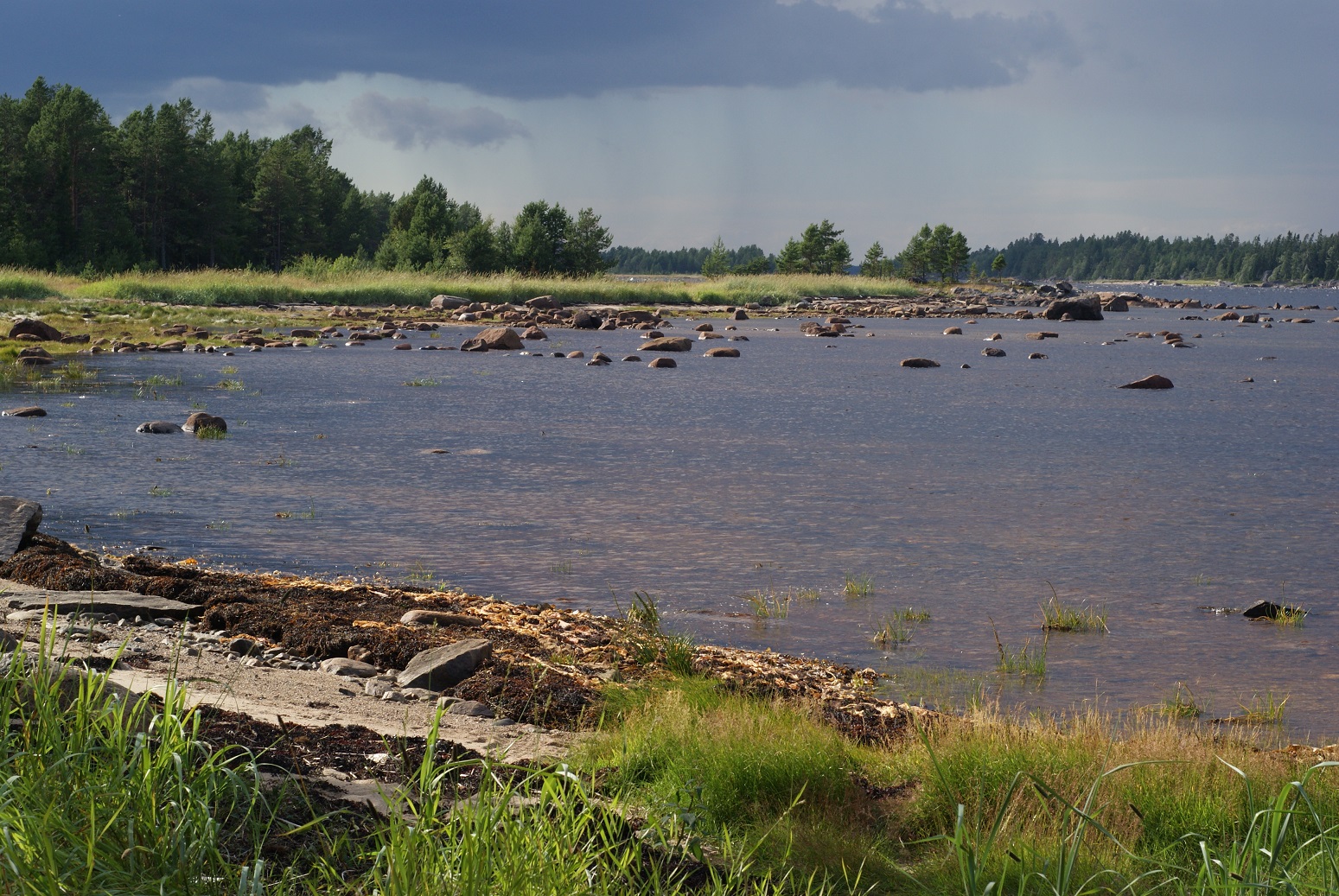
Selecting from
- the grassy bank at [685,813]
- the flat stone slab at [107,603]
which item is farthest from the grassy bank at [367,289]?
the grassy bank at [685,813]

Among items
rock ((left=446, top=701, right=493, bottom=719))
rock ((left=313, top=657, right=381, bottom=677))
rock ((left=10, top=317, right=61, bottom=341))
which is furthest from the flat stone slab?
rock ((left=10, top=317, right=61, bottom=341))

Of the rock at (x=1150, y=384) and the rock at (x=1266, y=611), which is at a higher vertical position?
the rock at (x=1150, y=384)

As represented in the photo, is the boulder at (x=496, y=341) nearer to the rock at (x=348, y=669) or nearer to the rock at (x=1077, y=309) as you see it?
the rock at (x=348, y=669)

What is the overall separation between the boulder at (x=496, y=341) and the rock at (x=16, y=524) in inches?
1357

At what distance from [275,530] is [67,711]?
8898 millimetres

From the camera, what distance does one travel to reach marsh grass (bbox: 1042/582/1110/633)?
10141 mm

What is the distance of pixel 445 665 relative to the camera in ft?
25.2

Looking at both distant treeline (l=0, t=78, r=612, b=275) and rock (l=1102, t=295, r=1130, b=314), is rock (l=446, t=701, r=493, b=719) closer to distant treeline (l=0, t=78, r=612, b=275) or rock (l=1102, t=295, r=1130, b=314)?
distant treeline (l=0, t=78, r=612, b=275)

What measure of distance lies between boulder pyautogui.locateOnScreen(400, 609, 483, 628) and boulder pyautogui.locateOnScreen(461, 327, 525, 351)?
1429 inches

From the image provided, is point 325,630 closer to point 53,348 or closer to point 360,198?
point 53,348

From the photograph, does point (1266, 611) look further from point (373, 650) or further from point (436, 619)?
point (373, 650)

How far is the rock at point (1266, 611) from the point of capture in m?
10.6

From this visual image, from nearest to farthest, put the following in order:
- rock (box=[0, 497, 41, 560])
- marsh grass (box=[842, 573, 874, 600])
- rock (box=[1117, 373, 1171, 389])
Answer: rock (box=[0, 497, 41, 560])
marsh grass (box=[842, 573, 874, 600])
rock (box=[1117, 373, 1171, 389])

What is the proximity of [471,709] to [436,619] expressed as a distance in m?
2.22
